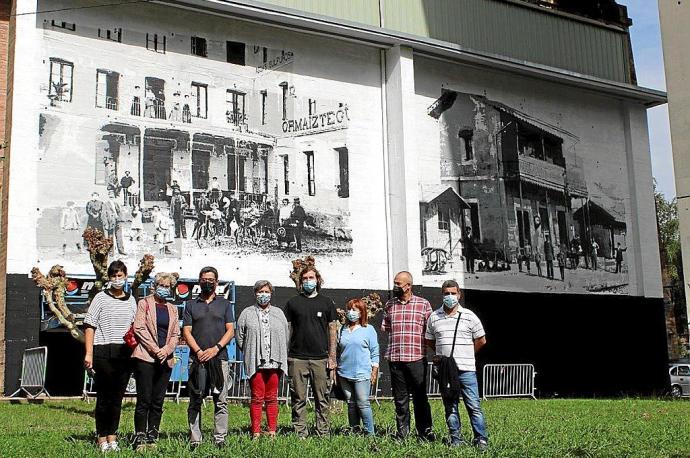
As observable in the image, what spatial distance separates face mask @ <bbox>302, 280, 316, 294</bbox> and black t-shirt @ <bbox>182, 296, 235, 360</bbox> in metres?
1.12

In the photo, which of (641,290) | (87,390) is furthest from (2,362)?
(641,290)

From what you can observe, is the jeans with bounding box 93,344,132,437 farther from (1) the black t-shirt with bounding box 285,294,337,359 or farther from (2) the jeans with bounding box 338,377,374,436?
(2) the jeans with bounding box 338,377,374,436

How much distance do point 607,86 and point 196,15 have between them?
14088mm

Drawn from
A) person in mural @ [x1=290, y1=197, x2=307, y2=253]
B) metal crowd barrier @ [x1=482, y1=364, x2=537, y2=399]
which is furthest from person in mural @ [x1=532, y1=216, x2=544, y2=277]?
person in mural @ [x1=290, y1=197, x2=307, y2=253]

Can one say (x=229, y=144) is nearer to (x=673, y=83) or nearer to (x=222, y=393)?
(x=673, y=83)

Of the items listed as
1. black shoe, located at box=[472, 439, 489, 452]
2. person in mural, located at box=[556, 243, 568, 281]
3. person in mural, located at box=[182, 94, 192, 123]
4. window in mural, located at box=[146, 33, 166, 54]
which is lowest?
black shoe, located at box=[472, 439, 489, 452]

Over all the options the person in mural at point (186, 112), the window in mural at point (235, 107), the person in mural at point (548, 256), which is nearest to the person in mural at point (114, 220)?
the person in mural at point (186, 112)

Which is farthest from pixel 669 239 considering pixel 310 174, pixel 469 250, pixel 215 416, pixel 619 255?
pixel 215 416

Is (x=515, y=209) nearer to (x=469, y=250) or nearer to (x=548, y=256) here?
(x=548, y=256)

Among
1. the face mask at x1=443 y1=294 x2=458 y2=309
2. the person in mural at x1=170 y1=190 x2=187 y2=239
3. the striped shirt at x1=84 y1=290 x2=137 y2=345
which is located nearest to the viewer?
the striped shirt at x1=84 y1=290 x2=137 y2=345

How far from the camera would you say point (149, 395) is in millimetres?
9578

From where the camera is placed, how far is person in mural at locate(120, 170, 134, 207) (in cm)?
2088

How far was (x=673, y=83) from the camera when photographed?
719 inches

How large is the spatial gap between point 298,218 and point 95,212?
547 centimetres
